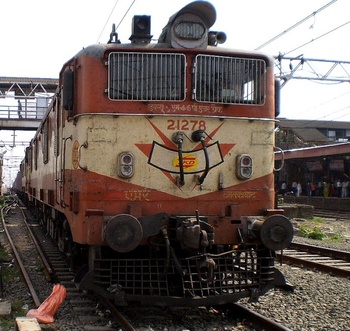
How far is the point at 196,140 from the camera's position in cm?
658

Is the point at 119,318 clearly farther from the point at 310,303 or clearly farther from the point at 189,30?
the point at 189,30

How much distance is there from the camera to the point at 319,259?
11.5m

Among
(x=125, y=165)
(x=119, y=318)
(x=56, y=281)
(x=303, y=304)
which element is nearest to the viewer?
(x=119, y=318)

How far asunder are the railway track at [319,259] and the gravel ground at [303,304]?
0.29 meters

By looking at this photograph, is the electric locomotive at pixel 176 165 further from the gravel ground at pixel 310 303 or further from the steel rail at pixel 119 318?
the gravel ground at pixel 310 303

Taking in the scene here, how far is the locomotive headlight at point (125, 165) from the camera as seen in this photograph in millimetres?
6469

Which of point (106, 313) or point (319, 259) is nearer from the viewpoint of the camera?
point (106, 313)

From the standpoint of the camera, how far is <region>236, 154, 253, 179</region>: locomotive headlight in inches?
269

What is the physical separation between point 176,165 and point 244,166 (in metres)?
0.88

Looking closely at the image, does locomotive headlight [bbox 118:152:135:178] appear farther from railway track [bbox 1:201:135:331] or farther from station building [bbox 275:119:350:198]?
station building [bbox 275:119:350:198]

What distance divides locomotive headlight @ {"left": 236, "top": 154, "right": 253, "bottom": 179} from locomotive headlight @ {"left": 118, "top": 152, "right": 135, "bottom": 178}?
1.33 metres

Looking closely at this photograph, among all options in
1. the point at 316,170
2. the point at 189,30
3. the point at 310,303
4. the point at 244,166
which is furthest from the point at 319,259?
the point at 316,170

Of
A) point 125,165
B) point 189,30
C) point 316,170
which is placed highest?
point 189,30

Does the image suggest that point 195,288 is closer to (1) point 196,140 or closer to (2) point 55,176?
(1) point 196,140
